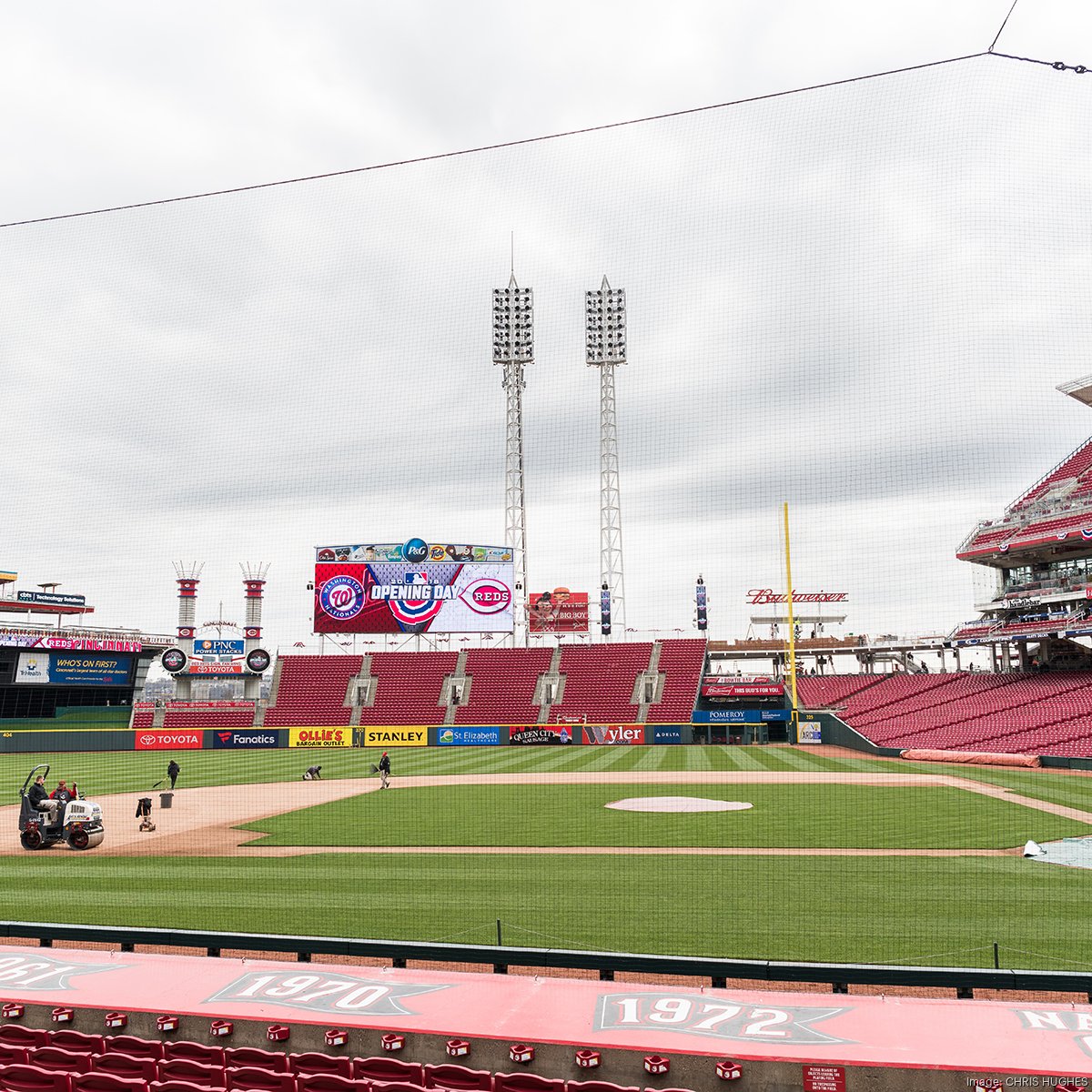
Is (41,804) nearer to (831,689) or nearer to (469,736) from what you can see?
(469,736)

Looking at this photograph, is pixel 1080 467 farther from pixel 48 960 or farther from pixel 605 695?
pixel 48 960

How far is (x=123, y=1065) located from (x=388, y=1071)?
179 cm

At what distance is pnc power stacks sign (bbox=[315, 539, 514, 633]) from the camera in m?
50.3

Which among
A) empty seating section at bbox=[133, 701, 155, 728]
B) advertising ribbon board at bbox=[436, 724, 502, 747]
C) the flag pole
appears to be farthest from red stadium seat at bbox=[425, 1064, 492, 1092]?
empty seating section at bbox=[133, 701, 155, 728]

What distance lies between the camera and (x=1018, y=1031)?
6.57 m

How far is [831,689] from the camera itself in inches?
1908

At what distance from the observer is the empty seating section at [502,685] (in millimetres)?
46500

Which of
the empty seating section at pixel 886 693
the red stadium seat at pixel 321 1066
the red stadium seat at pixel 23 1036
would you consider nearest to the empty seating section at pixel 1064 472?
the empty seating section at pixel 886 693

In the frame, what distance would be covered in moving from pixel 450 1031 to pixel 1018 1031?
448 cm

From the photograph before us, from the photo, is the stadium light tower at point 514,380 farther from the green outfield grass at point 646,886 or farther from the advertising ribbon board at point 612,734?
the green outfield grass at point 646,886

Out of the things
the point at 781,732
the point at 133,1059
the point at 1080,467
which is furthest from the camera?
the point at 781,732

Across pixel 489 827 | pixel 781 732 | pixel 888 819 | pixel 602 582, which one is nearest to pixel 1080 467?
pixel 781 732

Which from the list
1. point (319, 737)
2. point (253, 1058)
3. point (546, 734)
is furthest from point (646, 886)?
point (319, 737)

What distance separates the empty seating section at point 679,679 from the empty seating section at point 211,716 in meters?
23.4
